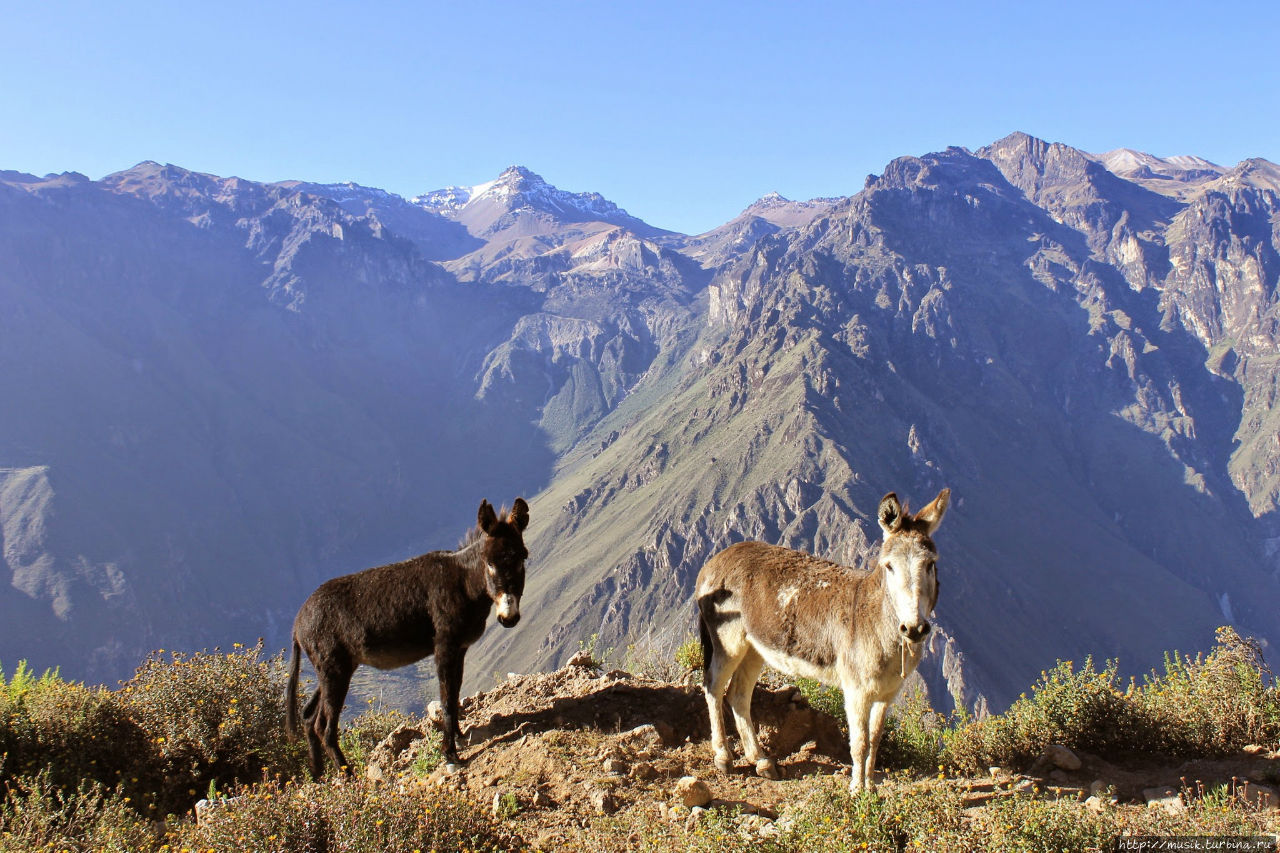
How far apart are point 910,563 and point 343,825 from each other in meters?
5.82

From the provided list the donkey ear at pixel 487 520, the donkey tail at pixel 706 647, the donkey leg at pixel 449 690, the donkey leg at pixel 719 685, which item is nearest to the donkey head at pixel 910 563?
the donkey leg at pixel 719 685

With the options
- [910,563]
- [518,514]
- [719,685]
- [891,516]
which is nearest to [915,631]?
[910,563]

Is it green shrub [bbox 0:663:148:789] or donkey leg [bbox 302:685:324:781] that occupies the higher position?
green shrub [bbox 0:663:148:789]

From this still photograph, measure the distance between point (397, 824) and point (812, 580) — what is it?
536cm

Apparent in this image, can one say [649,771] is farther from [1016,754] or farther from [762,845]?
[1016,754]

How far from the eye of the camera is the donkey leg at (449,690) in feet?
32.2

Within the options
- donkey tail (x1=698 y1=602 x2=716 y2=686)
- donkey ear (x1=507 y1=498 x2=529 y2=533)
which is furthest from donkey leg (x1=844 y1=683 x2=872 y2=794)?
donkey ear (x1=507 y1=498 x2=529 y2=533)

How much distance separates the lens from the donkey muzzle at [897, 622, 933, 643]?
7309 mm

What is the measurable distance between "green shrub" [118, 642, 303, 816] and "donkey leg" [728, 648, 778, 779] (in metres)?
6.28

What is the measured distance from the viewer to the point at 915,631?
24.1 ft

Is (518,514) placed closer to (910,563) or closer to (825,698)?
(910,563)

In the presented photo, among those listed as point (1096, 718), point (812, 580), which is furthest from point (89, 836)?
point (1096, 718)

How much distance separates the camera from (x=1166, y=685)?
40.2 ft

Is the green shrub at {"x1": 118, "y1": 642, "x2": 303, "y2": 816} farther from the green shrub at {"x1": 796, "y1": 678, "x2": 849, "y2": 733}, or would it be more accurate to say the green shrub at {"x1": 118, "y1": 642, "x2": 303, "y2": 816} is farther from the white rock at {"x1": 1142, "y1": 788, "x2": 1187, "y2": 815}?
the white rock at {"x1": 1142, "y1": 788, "x2": 1187, "y2": 815}
